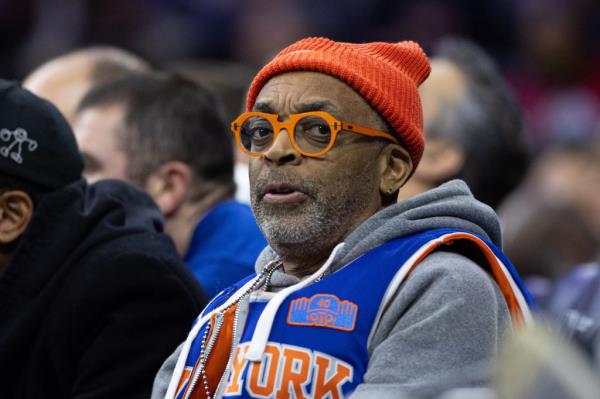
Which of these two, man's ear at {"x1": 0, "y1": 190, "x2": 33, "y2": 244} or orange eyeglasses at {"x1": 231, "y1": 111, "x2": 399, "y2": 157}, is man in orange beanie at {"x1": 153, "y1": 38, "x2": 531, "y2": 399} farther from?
man's ear at {"x1": 0, "y1": 190, "x2": 33, "y2": 244}

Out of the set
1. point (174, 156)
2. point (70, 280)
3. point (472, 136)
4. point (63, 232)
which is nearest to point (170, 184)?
point (174, 156)

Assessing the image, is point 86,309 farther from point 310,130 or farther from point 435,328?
point 435,328

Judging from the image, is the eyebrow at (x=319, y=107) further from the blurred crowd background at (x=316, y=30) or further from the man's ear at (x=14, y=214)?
the blurred crowd background at (x=316, y=30)

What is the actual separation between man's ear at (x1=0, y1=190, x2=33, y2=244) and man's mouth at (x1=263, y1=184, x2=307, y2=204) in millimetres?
920

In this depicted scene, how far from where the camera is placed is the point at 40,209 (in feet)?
11.0

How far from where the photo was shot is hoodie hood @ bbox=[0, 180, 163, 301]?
329 cm

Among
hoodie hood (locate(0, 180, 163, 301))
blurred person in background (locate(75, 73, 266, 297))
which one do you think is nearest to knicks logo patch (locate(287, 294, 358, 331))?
hoodie hood (locate(0, 180, 163, 301))

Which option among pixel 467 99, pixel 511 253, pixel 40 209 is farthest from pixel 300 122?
pixel 511 253

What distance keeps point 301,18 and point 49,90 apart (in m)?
5.77

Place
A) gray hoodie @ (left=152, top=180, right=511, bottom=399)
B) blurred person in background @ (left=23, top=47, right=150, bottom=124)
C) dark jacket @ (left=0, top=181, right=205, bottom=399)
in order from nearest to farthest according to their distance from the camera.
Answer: gray hoodie @ (left=152, top=180, right=511, bottom=399)
dark jacket @ (left=0, top=181, right=205, bottom=399)
blurred person in background @ (left=23, top=47, right=150, bottom=124)

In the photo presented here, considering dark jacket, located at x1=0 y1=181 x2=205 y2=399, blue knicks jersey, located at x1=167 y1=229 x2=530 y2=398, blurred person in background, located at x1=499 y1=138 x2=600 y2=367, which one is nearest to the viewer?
blue knicks jersey, located at x1=167 y1=229 x2=530 y2=398

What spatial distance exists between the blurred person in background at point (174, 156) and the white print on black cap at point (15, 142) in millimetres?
854

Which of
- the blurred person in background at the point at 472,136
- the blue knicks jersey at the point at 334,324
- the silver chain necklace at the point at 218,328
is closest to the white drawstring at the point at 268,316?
the blue knicks jersey at the point at 334,324

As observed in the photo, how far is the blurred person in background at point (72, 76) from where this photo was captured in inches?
200
